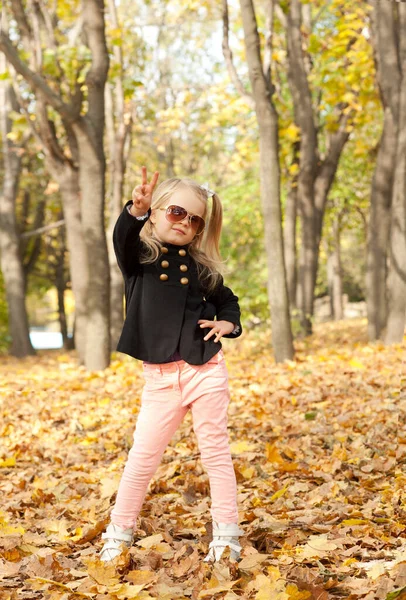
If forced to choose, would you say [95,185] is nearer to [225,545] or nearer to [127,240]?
[127,240]

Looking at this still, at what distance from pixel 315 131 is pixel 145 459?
1121 cm

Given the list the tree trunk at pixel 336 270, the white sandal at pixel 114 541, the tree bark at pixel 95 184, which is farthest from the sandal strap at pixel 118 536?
the tree trunk at pixel 336 270

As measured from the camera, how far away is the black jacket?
3211 mm

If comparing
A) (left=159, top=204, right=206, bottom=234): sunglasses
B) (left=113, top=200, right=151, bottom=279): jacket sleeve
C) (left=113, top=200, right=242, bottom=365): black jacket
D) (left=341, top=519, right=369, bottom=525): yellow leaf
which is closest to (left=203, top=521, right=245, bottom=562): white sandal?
(left=341, top=519, right=369, bottom=525): yellow leaf

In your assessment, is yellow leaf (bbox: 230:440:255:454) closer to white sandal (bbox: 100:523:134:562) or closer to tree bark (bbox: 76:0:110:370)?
white sandal (bbox: 100:523:134:562)

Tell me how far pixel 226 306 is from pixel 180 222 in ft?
1.55

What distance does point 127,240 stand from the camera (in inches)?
127

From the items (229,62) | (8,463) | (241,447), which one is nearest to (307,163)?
(229,62)

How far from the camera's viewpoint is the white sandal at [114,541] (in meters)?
3.22

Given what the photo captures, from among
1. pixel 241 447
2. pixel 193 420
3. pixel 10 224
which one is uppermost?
pixel 10 224

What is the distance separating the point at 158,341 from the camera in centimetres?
323

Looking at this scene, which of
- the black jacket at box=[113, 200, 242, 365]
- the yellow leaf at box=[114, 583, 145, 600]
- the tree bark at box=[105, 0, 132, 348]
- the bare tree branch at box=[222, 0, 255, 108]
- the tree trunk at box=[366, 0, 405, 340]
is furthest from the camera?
the tree bark at box=[105, 0, 132, 348]

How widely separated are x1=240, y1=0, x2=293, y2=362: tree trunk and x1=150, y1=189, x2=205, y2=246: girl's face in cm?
599

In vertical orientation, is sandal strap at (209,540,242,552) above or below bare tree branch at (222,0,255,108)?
below
